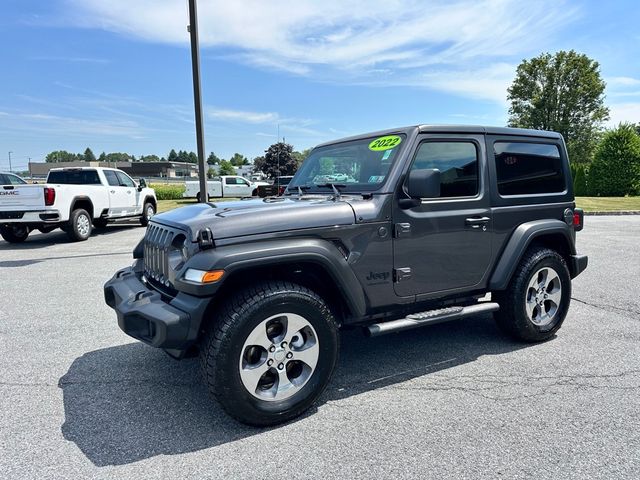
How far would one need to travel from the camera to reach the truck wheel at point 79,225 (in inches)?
439

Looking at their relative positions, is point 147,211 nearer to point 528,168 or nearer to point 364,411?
point 528,168

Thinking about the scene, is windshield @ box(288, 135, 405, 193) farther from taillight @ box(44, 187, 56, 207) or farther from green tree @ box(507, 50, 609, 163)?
green tree @ box(507, 50, 609, 163)

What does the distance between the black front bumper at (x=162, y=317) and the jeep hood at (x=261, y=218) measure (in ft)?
1.44

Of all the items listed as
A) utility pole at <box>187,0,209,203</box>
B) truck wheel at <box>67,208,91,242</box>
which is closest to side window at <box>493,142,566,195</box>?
utility pole at <box>187,0,209,203</box>

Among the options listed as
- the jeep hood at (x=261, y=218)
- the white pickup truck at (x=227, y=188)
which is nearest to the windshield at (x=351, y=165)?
the jeep hood at (x=261, y=218)

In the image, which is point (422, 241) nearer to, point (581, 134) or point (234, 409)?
point (234, 409)

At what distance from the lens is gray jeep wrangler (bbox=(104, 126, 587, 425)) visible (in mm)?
2766

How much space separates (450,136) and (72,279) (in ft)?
20.3

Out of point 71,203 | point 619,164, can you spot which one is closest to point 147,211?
point 71,203

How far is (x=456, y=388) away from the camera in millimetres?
3359

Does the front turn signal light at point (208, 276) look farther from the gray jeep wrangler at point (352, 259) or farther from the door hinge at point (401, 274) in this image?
the door hinge at point (401, 274)

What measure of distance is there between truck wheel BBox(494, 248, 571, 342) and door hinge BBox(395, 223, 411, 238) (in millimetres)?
1307

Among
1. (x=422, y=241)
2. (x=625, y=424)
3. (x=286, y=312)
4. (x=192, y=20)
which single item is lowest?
(x=625, y=424)

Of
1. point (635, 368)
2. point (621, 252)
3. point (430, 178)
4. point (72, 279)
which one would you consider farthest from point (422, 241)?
point (621, 252)
